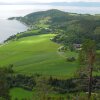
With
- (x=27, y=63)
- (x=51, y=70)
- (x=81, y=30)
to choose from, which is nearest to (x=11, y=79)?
(x=51, y=70)

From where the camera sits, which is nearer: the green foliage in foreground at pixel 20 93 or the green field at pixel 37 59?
the green foliage in foreground at pixel 20 93

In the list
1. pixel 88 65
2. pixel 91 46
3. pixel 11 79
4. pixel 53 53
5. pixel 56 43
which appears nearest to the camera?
pixel 88 65

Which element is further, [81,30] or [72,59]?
[81,30]

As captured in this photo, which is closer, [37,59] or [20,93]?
[20,93]

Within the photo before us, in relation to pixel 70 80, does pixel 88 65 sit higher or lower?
higher

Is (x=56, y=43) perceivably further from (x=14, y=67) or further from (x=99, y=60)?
(x=99, y=60)

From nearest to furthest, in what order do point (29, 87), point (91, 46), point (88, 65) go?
1. point (88, 65)
2. point (91, 46)
3. point (29, 87)

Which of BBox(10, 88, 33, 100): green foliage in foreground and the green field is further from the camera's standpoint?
the green field

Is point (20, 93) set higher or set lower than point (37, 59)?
higher
